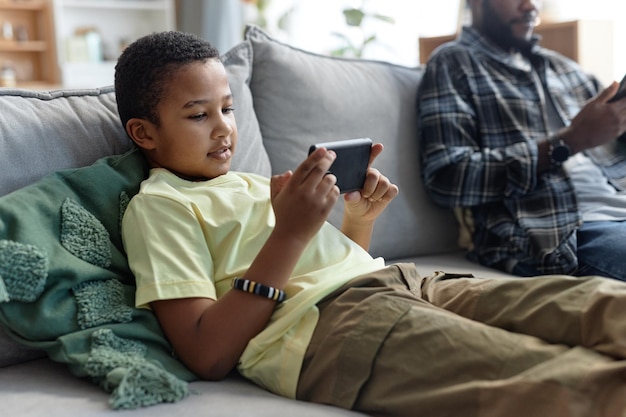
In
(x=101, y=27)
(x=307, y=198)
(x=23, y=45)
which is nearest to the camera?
(x=307, y=198)

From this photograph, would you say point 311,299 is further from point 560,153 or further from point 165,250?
point 560,153

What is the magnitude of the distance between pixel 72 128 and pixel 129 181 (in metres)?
0.19

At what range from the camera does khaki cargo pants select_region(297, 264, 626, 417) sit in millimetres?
852

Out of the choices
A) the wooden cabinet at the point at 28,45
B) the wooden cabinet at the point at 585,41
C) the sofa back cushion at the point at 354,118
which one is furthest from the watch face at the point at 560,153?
the wooden cabinet at the point at 28,45

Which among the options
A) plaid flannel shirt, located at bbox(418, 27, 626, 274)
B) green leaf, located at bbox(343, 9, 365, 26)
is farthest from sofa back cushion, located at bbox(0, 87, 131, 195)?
green leaf, located at bbox(343, 9, 365, 26)

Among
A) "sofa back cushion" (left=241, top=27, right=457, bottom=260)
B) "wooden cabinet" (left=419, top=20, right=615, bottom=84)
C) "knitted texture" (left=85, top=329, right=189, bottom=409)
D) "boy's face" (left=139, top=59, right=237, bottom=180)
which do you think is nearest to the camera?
"knitted texture" (left=85, top=329, right=189, bottom=409)

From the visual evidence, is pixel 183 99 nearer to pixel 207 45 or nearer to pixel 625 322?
pixel 207 45

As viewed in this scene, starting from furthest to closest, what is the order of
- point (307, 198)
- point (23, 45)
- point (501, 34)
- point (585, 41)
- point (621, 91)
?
point (23, 45), point (585, 41), point (501, 34), point (621, 91), point (307, 198)

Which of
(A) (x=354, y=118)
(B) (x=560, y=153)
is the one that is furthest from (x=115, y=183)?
(B) (x=560, y=153)

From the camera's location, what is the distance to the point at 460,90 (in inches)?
78.2

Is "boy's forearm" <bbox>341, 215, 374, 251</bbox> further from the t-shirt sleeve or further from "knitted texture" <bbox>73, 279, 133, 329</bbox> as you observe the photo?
"knitted texture" <bbox>73, 279, 133, 329</bbox>

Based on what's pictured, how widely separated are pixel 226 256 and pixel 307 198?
18cm

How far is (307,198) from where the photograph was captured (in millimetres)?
1044

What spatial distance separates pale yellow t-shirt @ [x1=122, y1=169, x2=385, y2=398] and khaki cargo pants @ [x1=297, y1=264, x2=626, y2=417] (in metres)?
0.03
